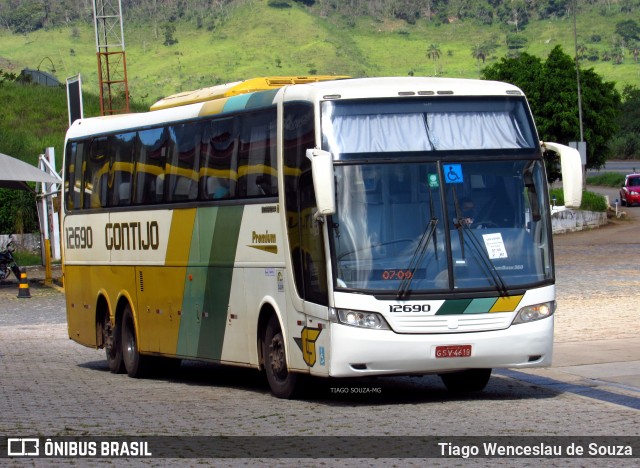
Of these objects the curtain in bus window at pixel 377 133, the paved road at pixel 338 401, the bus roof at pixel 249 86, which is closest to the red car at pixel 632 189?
the paved road at pixel 338 401

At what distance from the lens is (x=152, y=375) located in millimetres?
18406

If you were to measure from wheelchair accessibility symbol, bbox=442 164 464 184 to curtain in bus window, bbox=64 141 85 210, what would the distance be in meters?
8.35

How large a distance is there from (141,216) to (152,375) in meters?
2.38

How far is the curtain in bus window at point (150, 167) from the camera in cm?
1683

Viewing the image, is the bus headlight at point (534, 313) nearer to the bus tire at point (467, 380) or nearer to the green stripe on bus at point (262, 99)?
the bus tire at point (467, 380)

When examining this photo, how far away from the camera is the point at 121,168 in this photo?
59.9ft

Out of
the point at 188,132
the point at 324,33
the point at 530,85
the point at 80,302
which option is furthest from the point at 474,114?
the point at 324,33

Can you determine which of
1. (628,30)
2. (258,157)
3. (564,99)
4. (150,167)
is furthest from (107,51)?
(628,30)

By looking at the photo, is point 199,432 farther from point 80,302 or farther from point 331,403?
point 80,302

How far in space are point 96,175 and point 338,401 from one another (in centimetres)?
704

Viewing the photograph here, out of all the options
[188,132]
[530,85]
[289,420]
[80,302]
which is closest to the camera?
[289,420]

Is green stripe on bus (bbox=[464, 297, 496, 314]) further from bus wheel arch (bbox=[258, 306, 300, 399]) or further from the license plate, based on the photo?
bus wheel arch (bbox=[258, 306, 300, 399])

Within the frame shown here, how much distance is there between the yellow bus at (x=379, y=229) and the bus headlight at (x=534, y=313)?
0.05 ft

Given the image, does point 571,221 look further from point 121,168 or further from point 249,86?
point 249,86
